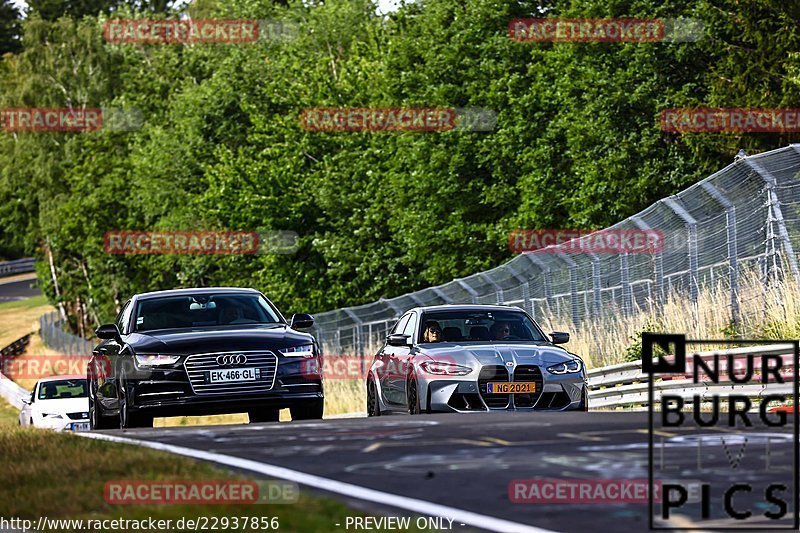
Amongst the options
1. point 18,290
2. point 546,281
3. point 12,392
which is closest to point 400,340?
point 546,281

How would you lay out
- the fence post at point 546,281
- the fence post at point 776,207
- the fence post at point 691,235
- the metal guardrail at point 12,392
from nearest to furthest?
the fence post at point 776,207
the fence post at point 691,235
the fence post at point 546,281
the metal guardrail at point 12,392

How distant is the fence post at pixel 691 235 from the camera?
2227 cm

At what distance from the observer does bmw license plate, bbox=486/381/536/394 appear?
16672mm

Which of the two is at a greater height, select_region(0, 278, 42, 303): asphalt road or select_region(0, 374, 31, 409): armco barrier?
select_region(0, 278, 42, 303): asphalt road

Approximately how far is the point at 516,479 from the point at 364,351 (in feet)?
94.3

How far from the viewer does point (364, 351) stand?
1487 inches

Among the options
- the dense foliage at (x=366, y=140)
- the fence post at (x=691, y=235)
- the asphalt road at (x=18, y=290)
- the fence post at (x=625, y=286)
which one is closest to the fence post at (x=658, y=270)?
the fence post at (x=691, y=235)

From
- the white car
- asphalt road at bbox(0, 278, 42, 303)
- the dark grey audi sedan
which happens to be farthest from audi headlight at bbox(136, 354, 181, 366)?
asphalt road at bbox(0, 278, 42, 303)

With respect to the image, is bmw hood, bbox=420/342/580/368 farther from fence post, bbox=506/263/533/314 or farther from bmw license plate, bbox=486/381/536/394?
fence post, bbox=506/263/533/314

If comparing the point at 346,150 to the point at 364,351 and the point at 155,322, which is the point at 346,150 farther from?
the point at 155,322

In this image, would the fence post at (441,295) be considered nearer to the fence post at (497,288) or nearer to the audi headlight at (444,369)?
the fence post at (497,288)

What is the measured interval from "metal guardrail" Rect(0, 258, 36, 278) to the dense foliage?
113 ft

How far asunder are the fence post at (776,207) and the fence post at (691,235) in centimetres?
189

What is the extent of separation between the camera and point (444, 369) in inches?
665
